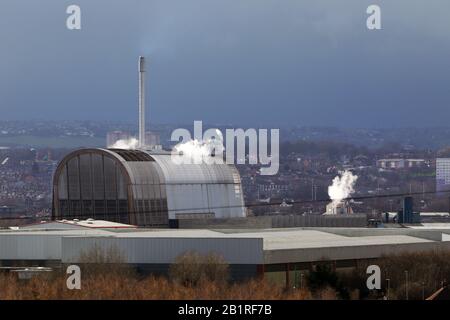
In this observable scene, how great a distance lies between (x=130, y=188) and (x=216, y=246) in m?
37.2

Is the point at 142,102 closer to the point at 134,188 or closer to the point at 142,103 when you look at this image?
the point at 142,103

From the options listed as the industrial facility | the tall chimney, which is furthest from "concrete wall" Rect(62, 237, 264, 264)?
the tall chimney

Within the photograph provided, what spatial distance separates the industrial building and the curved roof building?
1353 cm

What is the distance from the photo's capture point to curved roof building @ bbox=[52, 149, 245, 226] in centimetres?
13512

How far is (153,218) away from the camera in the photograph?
Answer: 443ft

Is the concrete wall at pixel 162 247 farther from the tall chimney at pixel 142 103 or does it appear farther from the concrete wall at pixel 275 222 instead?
the tall chimney at pixel 142 103

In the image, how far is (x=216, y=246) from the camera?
9825 cm

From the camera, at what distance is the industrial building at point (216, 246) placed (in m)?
98.1

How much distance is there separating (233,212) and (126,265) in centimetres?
4780

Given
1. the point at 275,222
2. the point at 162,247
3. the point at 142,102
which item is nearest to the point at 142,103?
the point at 142,102

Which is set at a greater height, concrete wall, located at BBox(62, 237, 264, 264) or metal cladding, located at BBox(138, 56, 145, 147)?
metal cladding, located at BBox(138, 56, 145, 147)

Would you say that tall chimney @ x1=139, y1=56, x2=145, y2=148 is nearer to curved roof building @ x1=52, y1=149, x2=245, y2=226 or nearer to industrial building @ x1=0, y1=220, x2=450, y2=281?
curved roof building @ x1=52, y1=149, x2=245, y2=226
